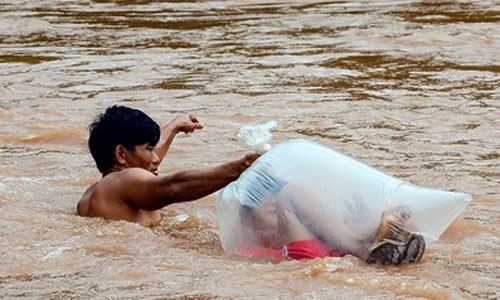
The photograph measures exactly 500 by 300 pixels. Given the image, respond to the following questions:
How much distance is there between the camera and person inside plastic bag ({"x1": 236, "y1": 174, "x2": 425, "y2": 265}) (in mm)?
5312

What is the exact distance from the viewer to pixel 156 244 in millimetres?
5887

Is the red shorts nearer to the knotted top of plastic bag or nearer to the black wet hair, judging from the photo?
the knotted top of plastic bag

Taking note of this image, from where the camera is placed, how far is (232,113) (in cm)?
977

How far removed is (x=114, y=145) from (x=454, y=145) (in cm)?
297

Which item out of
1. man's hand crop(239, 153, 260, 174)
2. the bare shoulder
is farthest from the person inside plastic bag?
the bare shoulder

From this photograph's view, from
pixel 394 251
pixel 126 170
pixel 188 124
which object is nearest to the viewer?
pixel 394 251

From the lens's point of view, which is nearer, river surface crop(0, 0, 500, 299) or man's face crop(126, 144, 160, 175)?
river surface crop(0, 0, 500, 299)

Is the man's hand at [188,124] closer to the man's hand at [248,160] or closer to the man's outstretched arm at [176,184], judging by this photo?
the man's outstretched arm at [176,184]

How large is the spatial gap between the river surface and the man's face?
32 cm

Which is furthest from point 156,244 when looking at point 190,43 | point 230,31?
point 230,31

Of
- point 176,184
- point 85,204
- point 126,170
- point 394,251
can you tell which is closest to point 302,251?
point 394,251

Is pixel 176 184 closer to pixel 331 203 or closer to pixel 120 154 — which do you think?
pixel 120 154

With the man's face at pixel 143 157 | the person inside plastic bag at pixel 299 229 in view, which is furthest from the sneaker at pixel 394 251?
the man's face at pixel 143 157

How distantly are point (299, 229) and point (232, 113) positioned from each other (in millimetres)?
4471
